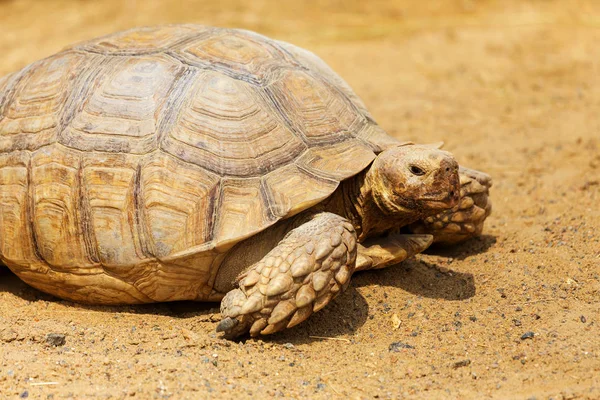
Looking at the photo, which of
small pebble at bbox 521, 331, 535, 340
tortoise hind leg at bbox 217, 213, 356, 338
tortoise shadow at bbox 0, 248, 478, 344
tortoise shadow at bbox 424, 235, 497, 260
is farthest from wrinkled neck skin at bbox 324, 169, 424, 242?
small pebble at bbox 521, 331, 535, 340

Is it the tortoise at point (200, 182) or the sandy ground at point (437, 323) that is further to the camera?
the tortoise at point (200, 182)

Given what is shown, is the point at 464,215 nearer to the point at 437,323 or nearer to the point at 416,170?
the point at 416,170

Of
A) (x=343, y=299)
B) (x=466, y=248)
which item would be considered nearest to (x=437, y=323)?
(x=343, y=299)

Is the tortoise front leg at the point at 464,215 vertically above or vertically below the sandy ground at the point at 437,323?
above

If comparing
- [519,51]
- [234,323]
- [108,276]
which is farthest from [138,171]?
[519,51]

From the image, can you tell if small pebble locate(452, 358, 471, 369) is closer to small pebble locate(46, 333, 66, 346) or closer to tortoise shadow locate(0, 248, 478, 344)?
tortoise shadow locate(0, 248, 478, 344)

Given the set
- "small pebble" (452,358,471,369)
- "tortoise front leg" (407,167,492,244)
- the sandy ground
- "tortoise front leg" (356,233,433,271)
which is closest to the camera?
the sandy ground

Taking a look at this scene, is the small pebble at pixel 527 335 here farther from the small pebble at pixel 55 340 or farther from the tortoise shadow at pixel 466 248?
the small pebble at pixel 55 340

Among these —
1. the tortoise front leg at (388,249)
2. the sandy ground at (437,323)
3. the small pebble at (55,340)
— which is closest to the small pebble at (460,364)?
the sandy ground at (437,323)

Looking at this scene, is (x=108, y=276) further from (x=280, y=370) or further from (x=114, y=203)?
(x=280, y=370)
